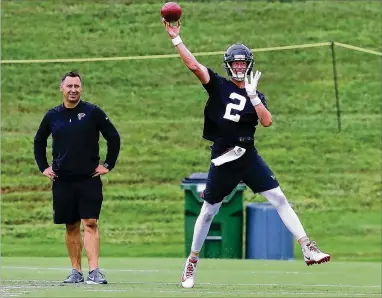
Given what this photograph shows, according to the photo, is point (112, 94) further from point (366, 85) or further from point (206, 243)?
point (206, 243)

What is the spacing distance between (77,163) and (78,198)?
0.36 metres

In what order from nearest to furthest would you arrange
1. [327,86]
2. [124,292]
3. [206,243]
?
1. [124,292]
2. [206,243]
3. [327,86]

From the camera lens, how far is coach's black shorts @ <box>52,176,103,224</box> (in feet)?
39.4

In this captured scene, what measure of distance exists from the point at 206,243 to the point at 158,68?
11.6 meters

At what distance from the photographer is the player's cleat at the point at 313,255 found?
1112 cm

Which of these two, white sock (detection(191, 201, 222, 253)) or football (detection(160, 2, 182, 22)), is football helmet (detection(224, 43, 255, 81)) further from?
white sock (detection(191, 201, 222, 253))

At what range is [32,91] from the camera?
28.4 metres

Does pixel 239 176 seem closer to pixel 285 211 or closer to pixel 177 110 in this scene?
pixel 285 211

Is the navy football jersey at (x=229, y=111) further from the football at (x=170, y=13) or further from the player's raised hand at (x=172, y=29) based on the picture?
the football at (x=170, y=13)

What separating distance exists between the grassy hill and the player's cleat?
9.06 meters

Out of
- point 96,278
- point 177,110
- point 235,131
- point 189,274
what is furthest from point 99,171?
point 177,110

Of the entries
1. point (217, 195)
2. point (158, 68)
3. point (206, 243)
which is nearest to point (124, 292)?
point (217, 195)

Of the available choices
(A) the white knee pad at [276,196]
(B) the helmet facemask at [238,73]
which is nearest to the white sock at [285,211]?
(A) the white knee pad at [276,196]

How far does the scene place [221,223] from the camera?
59.1ft
